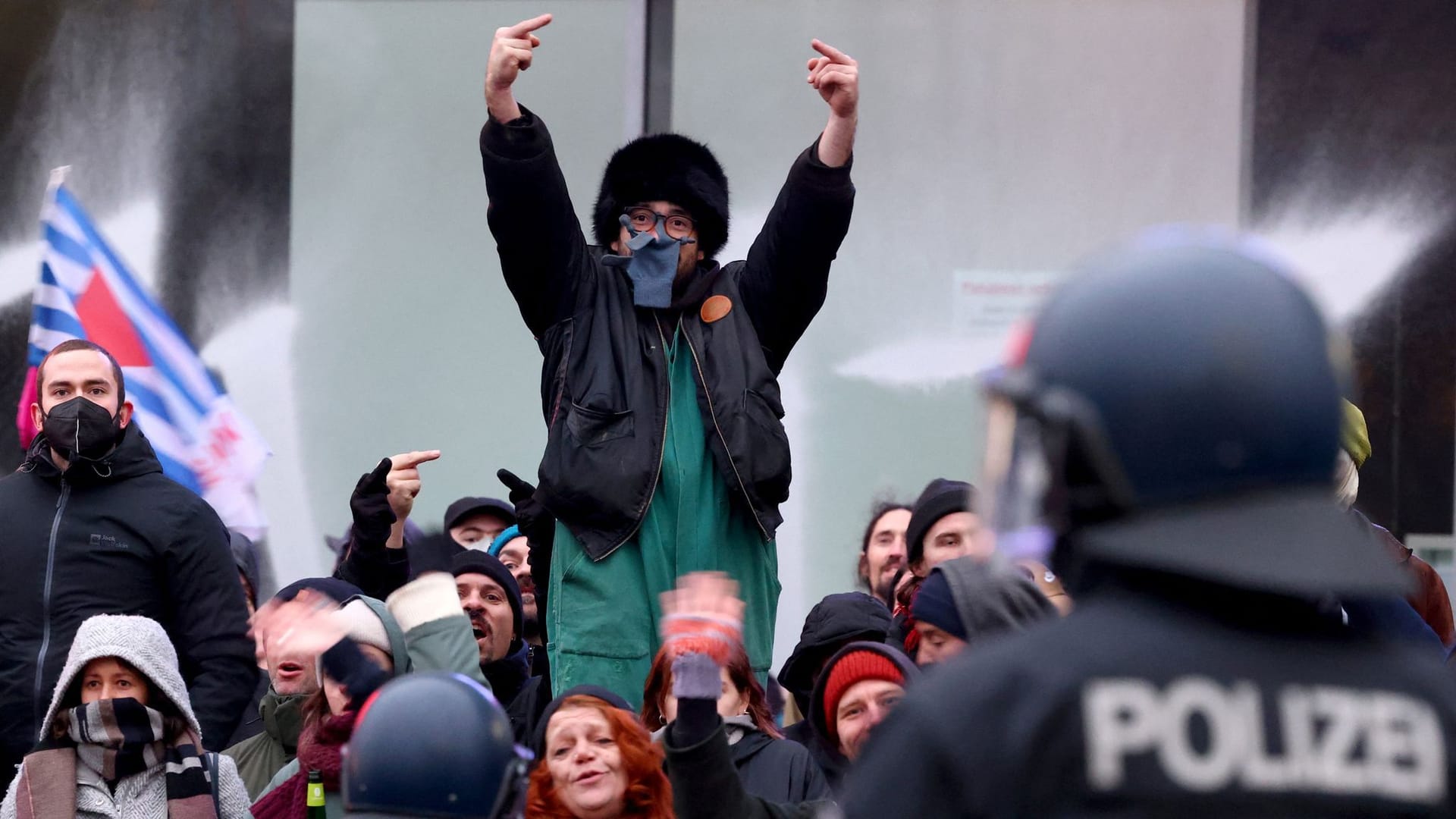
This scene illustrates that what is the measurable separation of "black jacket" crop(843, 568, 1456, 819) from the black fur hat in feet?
10.3

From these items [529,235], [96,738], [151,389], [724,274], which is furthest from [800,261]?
[151,389]

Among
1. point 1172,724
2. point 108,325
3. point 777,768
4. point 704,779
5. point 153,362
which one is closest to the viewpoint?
point 1172,724

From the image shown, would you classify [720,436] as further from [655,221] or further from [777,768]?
[777,768]

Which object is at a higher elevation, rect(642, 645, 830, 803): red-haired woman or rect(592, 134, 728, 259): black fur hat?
rect(592, 134, 728, 259): black fur hat

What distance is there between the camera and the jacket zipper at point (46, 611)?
14.9ft

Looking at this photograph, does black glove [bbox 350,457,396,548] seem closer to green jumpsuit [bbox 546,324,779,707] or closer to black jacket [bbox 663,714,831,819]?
green jumpsuit [bbox 546,324,779,707]

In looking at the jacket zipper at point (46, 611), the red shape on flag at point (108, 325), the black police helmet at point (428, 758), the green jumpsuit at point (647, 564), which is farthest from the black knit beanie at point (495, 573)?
the black police helmet at point (428, 758)

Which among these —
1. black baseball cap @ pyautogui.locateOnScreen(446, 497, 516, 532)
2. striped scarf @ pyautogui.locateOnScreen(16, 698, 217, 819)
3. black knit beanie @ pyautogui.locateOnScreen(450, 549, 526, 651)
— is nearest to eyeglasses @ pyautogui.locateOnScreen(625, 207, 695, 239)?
black knit beanie @ pyautogui.locateOnScreen(450, 549, 526, 651)

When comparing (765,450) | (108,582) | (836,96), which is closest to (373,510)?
(108,582)

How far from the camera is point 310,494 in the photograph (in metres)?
7.27

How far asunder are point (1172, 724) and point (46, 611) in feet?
12.5

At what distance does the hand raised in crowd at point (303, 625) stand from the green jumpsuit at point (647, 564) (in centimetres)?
61

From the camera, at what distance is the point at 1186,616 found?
1431 millimetres

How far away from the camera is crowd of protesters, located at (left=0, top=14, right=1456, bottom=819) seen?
4.58 feet
